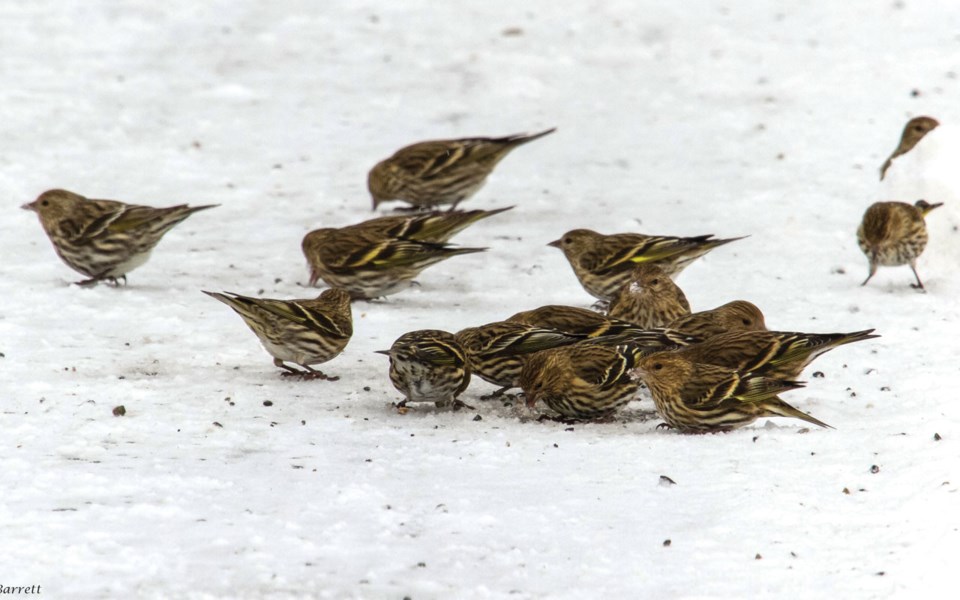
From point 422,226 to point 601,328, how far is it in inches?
94.2

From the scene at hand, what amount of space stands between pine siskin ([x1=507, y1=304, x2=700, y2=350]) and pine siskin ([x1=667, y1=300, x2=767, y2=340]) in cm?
10

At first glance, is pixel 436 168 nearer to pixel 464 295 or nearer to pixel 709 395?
pixel 464 295

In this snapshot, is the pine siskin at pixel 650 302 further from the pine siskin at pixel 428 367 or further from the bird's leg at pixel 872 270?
the bird's leg at pixel 872 270

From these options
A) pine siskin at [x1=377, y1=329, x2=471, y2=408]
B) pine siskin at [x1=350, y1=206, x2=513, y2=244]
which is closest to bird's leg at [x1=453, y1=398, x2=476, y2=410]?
pine siskin at [x1=377, y1=329, x2=471, y2=408]

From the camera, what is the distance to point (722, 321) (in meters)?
7.65

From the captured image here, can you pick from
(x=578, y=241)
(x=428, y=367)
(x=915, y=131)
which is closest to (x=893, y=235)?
(x=578, y=241)

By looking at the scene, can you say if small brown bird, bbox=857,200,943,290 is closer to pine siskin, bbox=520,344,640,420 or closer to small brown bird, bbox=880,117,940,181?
small brown bird, bbox=880,117,940,181

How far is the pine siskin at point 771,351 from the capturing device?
22.8ft

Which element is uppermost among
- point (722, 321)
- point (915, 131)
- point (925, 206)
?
point (915, 131)

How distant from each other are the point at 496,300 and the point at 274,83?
617cm

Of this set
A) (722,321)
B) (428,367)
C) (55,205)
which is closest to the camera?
(428,367)

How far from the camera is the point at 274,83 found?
47.5 feet

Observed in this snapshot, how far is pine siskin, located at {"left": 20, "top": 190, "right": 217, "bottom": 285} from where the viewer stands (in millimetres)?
9086

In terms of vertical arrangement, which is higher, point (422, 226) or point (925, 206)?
point (925, 206)
